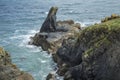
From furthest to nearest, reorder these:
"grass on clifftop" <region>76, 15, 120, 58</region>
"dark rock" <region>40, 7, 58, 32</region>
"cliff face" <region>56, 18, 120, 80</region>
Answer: "dark rock" <region>40, 7, 58, 32</region>
"grass on clifftop" <region>76, 15, 120, 58</region>
"cliff face" <region>56, 18, 120, 80</region>

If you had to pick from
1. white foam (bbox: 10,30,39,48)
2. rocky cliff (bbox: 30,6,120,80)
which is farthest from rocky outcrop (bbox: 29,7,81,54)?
rocky cliff (bbox: 30,6,120,80)

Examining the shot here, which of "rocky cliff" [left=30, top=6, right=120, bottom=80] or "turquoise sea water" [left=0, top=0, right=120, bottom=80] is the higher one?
"rocky cliff" [left=30, top=6, right=120, bottom=80]

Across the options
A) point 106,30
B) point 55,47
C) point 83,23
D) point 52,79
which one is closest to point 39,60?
point 55,47

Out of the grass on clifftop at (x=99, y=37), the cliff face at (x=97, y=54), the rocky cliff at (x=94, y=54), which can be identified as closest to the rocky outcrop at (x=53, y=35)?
the rocky cliff at (x=94, y=54)

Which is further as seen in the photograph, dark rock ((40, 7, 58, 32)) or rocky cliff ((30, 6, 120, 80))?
dark rock ((40, 7, 58, 32))

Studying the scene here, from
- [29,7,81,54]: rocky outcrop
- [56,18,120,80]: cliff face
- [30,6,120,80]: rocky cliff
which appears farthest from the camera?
[29,7,81,54]: rocky outcrop

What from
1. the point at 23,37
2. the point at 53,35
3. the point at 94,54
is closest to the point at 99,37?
the point at 94,54

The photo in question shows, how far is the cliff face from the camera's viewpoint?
36.9 meters

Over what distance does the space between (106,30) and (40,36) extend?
28210 millimetres

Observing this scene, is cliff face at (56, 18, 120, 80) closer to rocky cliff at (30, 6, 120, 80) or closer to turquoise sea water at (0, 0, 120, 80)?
rocky cliff at (30, 6, 120, 80)

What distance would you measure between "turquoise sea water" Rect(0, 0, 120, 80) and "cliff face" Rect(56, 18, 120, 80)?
8.07m

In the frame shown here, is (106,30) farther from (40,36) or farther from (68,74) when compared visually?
(40,36)

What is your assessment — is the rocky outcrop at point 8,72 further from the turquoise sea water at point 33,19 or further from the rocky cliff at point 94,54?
the turquoise sea water at point 33,19

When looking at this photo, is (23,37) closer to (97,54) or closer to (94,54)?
(94,54)
